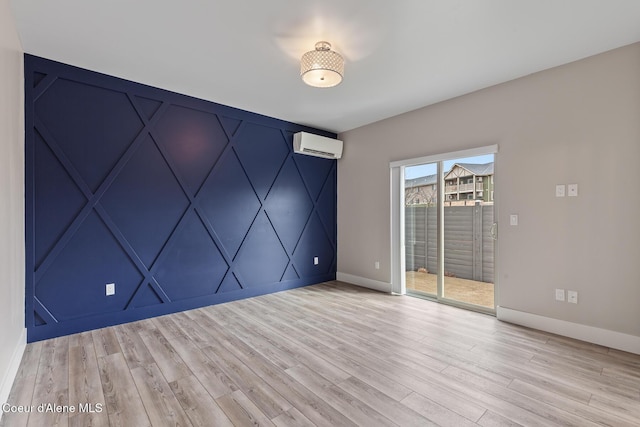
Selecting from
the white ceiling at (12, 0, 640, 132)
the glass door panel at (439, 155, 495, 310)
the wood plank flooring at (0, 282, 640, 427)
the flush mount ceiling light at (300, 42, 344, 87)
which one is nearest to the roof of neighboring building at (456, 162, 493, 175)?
the glass door panel at (439, 155, 495, 310)

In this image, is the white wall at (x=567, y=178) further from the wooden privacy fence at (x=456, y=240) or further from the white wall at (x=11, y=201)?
the white wall at (x=11, y=201)

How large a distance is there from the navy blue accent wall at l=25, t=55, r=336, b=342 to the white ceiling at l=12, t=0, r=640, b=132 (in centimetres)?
42

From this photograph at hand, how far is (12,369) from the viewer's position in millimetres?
2203

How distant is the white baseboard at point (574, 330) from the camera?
2656 millimetres

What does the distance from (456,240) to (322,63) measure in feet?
9.52

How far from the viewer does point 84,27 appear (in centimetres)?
242

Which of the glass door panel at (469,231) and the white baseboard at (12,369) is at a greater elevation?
the glass door panel at (469,231)

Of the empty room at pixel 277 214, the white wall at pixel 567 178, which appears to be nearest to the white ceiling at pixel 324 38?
the empty room at pixel 277 214

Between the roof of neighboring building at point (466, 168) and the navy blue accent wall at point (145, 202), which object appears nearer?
the navy blue accent wall at point (145, 202)

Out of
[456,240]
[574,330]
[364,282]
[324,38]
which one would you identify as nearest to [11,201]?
[324,38]

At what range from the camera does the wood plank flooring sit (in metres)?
1.85

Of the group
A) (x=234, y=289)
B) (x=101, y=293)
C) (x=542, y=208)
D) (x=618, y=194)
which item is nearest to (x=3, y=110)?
(x=101, y=293)

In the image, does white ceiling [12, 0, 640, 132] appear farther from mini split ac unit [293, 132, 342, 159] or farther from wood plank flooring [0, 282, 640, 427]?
wood plank flooring [0, 282, 640, 427]

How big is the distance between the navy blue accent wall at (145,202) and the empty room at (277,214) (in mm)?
22
